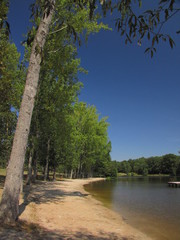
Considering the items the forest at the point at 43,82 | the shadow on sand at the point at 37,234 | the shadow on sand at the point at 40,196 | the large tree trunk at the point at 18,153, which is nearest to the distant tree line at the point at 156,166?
the forest at the point at 43,82

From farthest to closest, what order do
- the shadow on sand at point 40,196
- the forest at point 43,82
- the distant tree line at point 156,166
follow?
the distant tree line at point 156,166 → the shadow on sand at point 40,196 → the forest at point 43,82

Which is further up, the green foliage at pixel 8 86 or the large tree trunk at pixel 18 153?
the green foliage at pixel 8 86

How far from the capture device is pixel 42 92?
17250mm

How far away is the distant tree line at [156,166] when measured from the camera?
403 feet

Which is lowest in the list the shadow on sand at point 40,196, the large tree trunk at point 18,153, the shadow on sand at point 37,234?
the shadow on sand at point 40,196

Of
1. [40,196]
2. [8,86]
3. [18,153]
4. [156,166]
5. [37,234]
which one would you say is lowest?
[40,196]

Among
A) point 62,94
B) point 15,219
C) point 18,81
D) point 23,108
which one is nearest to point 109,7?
point 23,108

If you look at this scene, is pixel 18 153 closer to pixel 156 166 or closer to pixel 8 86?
pixel 8 86

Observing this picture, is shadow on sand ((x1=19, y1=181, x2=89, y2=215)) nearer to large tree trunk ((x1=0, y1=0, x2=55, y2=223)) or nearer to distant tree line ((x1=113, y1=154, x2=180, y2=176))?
large tree trunk ((x1=0, y1=0, x2=55, y2=223))

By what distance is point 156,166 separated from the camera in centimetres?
13688

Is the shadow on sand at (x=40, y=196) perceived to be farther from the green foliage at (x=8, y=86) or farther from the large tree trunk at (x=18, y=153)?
the green foliage at (x=8, y=86)

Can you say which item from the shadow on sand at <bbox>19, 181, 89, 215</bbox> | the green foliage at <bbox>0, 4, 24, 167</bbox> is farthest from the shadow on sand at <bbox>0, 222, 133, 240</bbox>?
the green foliage at <bbox>0, 4, 24, 167</bbox>

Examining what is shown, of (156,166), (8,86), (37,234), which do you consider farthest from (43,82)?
(156,166)

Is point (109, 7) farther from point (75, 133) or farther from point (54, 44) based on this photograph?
point (75, 133)
